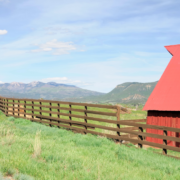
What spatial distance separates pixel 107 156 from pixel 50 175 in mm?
2577

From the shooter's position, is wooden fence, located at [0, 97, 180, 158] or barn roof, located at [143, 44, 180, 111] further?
barn roof, located at [143, 44, 180, 111]

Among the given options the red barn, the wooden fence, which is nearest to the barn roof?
the red barn

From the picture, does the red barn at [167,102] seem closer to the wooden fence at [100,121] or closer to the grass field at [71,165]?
the wooden fence at [100,121]

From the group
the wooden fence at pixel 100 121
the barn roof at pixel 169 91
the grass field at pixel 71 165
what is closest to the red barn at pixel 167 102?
the barn roof at pixel 169 91

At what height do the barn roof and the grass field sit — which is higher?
the barn roof

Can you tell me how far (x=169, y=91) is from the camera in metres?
14.3

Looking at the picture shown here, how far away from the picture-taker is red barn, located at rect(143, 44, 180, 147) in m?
13.3

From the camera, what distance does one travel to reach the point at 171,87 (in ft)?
47.2

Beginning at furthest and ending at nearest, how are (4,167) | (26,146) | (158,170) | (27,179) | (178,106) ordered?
1. (178,106)
2. (26,146)
3. (158,170)
4. (4,167)
5. (27,179)

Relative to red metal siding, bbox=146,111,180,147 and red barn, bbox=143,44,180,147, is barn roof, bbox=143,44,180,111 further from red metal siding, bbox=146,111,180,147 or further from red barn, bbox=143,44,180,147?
red metal siding, bbox=146,111,180,147

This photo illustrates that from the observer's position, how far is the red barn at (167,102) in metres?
13.3

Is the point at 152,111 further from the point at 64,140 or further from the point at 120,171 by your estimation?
the point at 120,171

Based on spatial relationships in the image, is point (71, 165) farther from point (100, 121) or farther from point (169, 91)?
point (169, 91)

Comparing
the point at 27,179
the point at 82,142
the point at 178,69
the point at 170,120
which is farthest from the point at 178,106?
the point at 27,179
